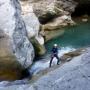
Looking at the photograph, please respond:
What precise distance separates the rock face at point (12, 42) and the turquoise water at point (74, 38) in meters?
5.13

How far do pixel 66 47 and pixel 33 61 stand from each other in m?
5.17

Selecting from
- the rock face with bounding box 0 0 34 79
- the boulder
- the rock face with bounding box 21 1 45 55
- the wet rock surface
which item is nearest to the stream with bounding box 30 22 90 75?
the rock face with bounding box 21 1 45 55

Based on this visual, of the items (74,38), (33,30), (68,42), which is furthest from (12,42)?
(74,38)

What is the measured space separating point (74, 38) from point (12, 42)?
12.3 m

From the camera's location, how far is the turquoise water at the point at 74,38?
3064 centimetres

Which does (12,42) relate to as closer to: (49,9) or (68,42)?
(68,42)

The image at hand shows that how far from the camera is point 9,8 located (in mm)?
24125

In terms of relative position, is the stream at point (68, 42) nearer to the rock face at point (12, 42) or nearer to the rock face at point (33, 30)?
the rock face at point (33, 30)

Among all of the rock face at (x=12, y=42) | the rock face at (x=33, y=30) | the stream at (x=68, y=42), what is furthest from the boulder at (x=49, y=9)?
the rock face at (x=12, y=42)

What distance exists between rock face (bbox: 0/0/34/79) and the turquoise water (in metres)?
5.13

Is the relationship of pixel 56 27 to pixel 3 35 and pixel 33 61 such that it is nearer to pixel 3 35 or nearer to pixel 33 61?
pixel 33 61

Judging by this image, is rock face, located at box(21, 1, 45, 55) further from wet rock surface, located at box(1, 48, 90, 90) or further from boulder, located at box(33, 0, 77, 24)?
wet rock surface, located at box(1, 48, 90, 90)

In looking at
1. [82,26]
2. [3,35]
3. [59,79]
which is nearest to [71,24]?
[82,26]

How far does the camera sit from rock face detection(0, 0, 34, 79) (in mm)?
21953
